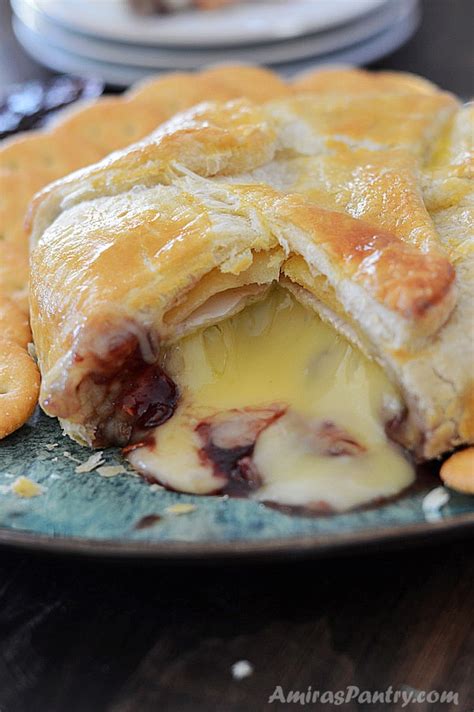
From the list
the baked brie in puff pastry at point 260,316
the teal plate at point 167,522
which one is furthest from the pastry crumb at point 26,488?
the baked brie in puff pastry at point 260,316

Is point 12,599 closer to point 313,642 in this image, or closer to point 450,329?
point 313,642

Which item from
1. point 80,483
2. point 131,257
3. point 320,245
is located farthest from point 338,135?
point 80,483

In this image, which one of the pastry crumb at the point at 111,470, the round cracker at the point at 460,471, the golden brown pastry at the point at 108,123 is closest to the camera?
the round cracker at the point at 460,471

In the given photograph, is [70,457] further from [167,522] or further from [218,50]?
[218,50]

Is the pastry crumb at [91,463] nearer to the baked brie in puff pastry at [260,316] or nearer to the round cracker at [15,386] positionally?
the baked brie in puff pastry at [260,316]

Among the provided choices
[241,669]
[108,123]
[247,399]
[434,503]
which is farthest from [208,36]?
[241,669]

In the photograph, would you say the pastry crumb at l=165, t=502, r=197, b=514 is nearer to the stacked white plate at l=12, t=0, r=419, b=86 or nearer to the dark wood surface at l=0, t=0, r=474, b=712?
the dark wood surface at l=0, t=0, r=474, b=712
